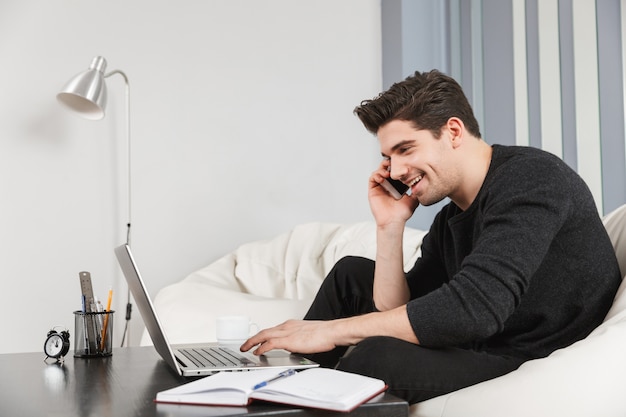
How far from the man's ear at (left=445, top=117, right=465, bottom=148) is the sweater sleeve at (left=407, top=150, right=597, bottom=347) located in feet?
0.59

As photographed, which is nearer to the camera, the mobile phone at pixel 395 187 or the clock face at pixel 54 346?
the clock face at pixel 54 346

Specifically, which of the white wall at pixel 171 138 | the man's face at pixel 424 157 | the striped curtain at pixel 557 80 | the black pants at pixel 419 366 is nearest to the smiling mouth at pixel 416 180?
the man's face at pixel 424 157

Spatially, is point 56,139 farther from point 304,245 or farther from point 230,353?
point 230,353

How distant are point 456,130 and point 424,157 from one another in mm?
97

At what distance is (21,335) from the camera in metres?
3.09

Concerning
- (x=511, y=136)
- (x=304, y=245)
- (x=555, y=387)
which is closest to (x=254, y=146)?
(x=304, y=245)

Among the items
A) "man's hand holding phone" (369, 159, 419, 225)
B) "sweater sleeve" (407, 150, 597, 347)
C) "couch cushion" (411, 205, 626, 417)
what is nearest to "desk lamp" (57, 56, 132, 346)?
"man's hand holding phone" (369, 159, 419, 225)

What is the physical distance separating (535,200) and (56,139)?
2325 mm

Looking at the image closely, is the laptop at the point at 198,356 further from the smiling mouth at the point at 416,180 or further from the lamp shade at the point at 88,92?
the lamp shade at the point at 88,92

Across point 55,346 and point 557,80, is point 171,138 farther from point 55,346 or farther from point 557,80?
point 55,346

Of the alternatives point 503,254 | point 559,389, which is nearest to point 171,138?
point 503,254

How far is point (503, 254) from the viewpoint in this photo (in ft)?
4.54

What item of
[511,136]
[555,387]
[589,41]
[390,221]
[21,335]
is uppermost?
[589,41]

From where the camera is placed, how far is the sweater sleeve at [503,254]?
1.36m
